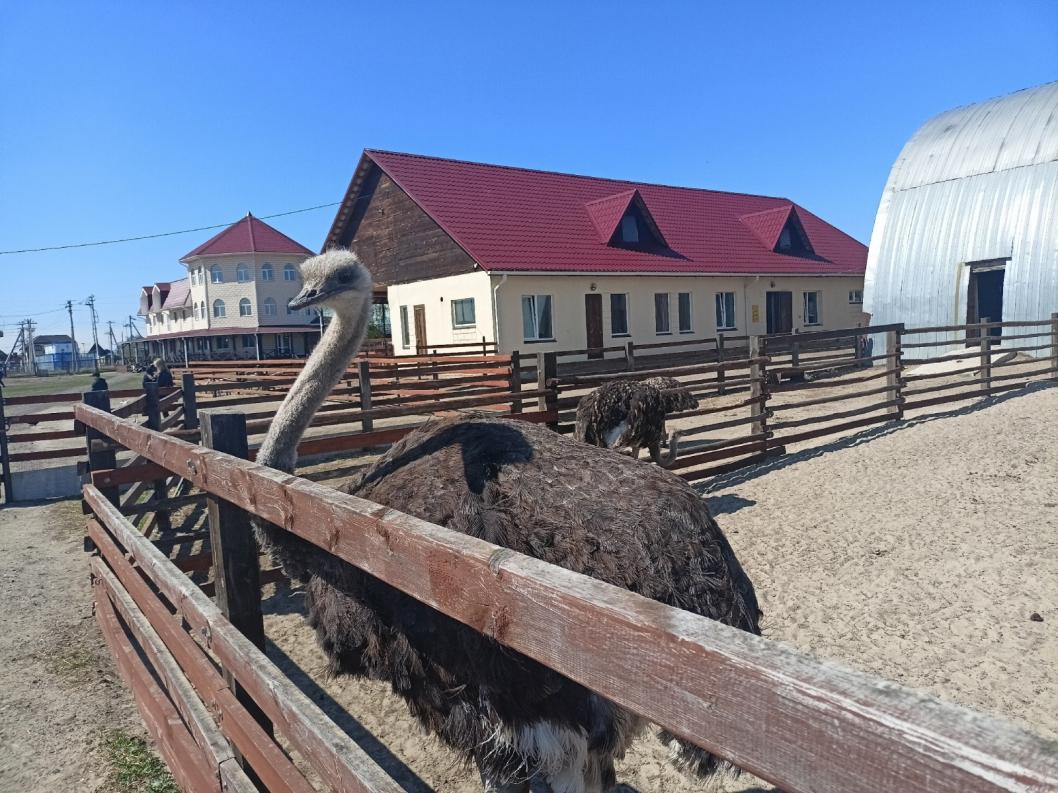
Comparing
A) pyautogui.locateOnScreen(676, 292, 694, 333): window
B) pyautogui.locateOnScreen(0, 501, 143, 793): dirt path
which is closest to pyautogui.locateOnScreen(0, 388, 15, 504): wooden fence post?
pyautogui.locateOnScreen(0, 501, 143, 793): dirt path

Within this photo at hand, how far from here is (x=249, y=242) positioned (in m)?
42.8

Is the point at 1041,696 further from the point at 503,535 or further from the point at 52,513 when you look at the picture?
the point at 52,513

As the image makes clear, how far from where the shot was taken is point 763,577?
5.14 meters

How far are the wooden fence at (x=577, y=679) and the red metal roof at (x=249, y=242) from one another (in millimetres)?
42359

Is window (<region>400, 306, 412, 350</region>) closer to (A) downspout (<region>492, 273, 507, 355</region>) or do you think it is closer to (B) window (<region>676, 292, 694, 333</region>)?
(A) downspout (<region>492, 273, 507, 355</region>)

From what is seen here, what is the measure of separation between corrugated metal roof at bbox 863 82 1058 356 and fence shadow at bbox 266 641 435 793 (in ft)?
54.7

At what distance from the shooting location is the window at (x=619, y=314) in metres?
20.3

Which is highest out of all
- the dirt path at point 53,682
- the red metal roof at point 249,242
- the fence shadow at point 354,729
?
the red metal roof at point 249,242

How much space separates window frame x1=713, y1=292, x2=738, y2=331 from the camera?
73.2 feet

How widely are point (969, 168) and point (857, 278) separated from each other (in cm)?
791

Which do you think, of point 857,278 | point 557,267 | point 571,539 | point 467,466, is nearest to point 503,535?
point 571,539

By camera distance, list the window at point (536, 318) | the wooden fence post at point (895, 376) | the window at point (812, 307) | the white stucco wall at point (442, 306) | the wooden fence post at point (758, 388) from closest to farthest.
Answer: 1. the wooden fence post at point (758, 388)
2. the wooden fence post at point (895, 376)
3. the white stucco wall at point (442, 306)
4. the window at point (536, 318)
5. the window at point (812, 307)

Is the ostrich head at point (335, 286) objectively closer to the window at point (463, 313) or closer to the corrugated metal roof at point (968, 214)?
the window at point (463, 313)

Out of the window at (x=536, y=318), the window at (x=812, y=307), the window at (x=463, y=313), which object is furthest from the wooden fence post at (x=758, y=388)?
the window at (x=812, y=307)
